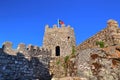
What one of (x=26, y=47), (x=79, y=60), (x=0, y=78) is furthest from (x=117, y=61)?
(x=26, y=47)

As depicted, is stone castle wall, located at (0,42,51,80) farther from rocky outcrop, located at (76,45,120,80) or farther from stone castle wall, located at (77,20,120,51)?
rocky outcrop, located at (76,45,120,80)

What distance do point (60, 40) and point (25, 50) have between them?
39.9 ft

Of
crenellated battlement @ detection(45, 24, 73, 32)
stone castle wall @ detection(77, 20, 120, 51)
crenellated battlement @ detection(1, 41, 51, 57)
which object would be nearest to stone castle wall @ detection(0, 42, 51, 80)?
crenellated battlement @ detection(1, 41, 51, 57)

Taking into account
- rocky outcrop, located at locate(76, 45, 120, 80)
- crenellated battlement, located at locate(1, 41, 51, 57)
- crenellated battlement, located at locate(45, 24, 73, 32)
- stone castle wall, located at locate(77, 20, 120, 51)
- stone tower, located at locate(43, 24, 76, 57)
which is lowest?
rocky outcrop, located at locate(76, 45, 120, 80)

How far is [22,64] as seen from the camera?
22.3 m

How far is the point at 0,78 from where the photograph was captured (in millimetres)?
20406

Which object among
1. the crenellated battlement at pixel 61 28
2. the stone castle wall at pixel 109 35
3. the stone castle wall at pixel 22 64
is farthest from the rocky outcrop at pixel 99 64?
the crenellated battlement at pixel 61 28

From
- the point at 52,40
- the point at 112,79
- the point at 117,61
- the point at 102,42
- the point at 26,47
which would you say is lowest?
the point at 112,79

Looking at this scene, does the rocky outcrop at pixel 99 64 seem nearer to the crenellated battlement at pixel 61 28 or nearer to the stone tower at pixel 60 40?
the stone tower at pixel 60 40

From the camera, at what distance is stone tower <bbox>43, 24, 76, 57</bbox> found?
3525 centimetres

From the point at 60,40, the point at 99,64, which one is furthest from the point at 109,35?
the point at 60,40

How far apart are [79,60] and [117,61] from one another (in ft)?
4.98

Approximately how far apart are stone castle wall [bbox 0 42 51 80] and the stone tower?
32.4 ft

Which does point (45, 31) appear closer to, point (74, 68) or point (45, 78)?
point (45, 78)
